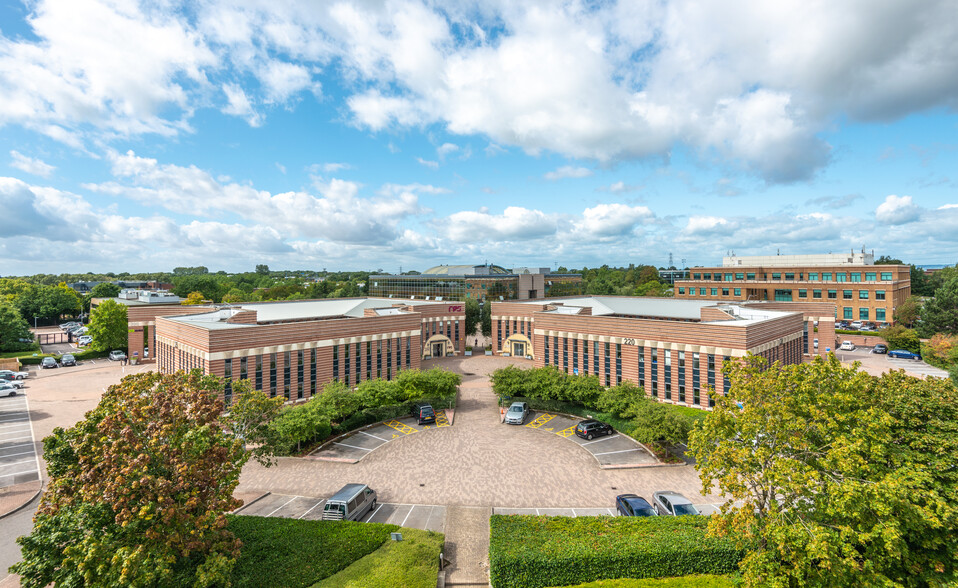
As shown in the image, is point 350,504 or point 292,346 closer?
point 350,504

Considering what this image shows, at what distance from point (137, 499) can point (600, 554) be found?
1758 centimetres

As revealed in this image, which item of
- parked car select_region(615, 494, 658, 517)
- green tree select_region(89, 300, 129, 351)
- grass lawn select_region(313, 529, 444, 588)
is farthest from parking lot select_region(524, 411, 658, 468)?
green tree select_region(89, 300, 129, 351)

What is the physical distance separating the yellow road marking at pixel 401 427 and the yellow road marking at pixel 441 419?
8.63ft

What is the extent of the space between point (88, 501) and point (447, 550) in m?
14.6

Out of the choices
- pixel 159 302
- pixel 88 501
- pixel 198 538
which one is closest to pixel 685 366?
pixel 198 538

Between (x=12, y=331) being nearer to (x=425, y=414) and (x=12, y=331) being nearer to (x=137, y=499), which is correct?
(x=425, y=414)

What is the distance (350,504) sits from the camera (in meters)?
22.9

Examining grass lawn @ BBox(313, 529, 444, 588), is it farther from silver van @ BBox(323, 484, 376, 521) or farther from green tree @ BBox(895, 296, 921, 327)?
green tree @ BBox(895, 296, 921, 327)

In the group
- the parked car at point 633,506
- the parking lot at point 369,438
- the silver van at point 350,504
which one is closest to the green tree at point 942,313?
the parked car at point 633,506

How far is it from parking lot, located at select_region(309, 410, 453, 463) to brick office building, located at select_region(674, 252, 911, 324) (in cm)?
7618

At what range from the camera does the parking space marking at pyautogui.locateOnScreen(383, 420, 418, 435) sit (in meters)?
37.2

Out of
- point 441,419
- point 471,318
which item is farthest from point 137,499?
point 471,318

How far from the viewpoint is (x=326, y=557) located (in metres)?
18.4

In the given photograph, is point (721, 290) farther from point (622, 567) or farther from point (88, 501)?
point (88, 501)
